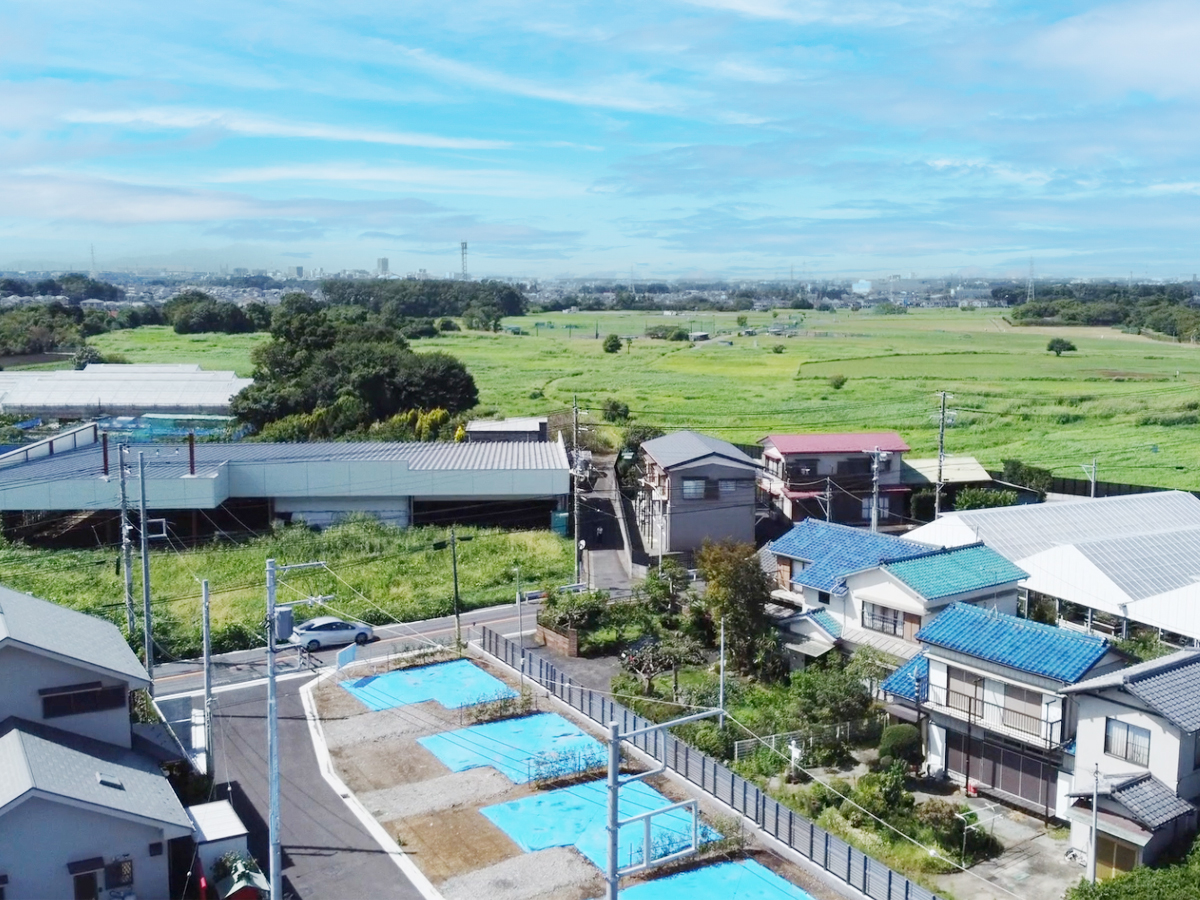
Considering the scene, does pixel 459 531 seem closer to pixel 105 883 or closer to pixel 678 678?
pixel 678 678

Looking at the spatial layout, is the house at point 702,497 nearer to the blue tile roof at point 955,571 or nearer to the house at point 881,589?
the house at point 881,589

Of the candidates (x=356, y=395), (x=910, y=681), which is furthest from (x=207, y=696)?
(x=356, y=395)

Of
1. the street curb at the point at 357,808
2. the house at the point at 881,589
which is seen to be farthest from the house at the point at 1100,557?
the street curb at the point at 357,808

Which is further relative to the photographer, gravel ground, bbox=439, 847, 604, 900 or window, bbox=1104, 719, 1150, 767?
window, bbox=1104, 719, 1150, 767

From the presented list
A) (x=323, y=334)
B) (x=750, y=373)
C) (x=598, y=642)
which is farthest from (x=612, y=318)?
(x=598, y=642)

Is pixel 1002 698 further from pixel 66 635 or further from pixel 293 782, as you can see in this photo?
pixel 66 635

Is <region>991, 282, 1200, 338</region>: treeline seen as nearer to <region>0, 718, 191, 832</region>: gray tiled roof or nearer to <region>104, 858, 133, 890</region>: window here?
<region>0, 718, 191, 832</region>: gray tiled roof

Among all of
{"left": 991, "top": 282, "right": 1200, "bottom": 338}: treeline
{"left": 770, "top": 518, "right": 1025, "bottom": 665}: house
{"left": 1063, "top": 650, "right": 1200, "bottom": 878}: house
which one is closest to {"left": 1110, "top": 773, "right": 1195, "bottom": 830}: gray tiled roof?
{"left": 1063, "top": 650, "right": 1200, "bottom": 878}: house
